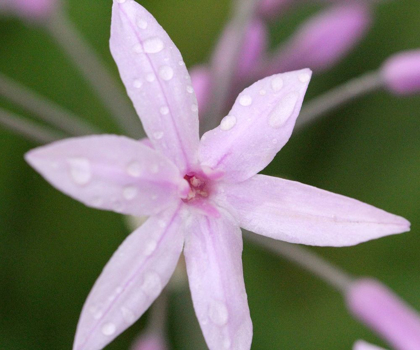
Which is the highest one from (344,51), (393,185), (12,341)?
(344,51)

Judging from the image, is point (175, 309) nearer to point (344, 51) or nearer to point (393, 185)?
→ point (393, 185)

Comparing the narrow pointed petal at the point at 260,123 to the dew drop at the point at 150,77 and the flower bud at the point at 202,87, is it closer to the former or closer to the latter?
the dew drop at the point at 150,77

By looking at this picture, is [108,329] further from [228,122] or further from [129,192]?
[228,122]

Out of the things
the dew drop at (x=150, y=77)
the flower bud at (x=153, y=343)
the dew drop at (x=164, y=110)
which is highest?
the dew drop at (x=150, y=77)

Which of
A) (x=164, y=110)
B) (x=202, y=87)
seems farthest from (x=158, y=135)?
(x=202, y=87)

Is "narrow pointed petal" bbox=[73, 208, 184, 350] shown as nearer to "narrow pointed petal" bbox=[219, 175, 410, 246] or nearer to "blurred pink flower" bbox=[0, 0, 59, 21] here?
"narrow pointed petal" bbox=[219, 175, 410, 246]

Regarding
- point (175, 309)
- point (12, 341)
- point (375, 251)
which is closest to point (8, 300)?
point (12, 341)

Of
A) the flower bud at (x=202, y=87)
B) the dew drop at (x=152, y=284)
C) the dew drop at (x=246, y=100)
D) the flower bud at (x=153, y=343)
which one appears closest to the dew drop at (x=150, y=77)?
the dew drop at (x=246, y=100)
